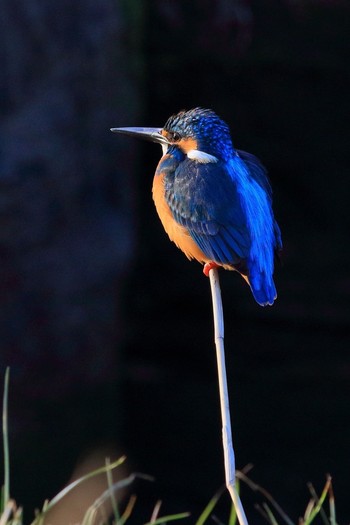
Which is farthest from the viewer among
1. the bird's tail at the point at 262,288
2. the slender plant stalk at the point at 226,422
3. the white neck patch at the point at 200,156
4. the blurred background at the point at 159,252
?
the blurred background at the point at 159,252

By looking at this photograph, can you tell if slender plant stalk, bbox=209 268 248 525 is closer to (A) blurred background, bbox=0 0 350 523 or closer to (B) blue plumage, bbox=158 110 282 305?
(B) blue plumage, bbox=158 110 282 305

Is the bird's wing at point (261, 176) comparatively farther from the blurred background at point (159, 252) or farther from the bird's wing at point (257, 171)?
the blurred background at point (159, 252)

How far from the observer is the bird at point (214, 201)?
1530 millimetres

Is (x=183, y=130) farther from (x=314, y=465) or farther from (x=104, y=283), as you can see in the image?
(x=314, y=465)

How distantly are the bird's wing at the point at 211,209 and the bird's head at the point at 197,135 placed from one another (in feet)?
0.15

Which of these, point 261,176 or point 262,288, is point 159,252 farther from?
point 262,288

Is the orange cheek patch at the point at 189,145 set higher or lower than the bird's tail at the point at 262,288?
higher

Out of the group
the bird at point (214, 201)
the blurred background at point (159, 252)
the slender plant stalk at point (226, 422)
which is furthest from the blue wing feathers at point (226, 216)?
the blurred background at point (159, 252)

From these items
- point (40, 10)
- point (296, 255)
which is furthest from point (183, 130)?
point (296, 255)

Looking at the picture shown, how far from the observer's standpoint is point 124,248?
4.02 m

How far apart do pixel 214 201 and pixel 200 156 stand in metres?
0.10

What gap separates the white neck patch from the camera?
160 centimetres

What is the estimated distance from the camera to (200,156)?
5.31ft

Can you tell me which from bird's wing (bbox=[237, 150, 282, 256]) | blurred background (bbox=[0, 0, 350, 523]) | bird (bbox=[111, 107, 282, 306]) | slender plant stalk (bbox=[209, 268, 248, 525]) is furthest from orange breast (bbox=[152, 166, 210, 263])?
blurred background (bbox=[0, 0, 350, 523])
